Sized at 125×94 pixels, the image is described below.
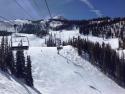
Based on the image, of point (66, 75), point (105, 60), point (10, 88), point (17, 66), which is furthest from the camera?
point (105, 60)

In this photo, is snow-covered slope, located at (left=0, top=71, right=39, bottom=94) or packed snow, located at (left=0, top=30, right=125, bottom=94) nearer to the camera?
snow-covered slope, located at (left=0, top=71, right=39, bottom=94)

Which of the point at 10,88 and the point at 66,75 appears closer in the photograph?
the point at 10,88

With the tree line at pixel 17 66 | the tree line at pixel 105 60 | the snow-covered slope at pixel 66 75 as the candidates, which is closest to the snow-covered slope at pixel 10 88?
the tree line at pixel 17 66

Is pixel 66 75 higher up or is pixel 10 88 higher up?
pixel 10 88

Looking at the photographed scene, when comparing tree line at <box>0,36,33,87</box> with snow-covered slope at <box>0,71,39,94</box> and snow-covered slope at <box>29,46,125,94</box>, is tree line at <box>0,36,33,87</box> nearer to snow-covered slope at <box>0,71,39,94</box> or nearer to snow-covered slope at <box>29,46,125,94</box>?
snow-covered slope at <box>29,46,125,94</box>

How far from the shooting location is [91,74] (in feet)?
401

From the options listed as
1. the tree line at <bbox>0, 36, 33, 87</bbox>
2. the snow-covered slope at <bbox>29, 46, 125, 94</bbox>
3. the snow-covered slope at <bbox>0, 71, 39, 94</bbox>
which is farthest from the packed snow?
the snow-covered slope at <bbox>0, 71, 39, 94</bbox>

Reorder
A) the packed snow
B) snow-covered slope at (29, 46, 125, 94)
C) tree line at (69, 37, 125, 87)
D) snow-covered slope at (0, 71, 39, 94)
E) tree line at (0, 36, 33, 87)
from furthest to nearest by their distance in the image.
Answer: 1. tree line at (69, 37, 125, 87)
2. snow-covered slope at (29, 46, 125, 94)
3. the packed snow
4. tree line at (0, 36, 33, 87)
5. snow-covered slope at (0, 71, 39, 94)

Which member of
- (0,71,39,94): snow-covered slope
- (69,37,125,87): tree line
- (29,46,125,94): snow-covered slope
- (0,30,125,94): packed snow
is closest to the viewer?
(0,71,39,94): snow-covered slope

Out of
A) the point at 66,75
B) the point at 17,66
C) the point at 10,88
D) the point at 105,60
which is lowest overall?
the point at 66,75

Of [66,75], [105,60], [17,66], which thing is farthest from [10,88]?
[105,60]

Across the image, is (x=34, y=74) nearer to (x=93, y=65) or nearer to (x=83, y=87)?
(x=83, y=87)

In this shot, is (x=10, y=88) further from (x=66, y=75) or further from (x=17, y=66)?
(x=66, y=75)

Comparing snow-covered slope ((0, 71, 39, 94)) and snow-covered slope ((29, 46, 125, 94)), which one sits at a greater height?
snow-covered slope ((0, 71, 39, 94))
